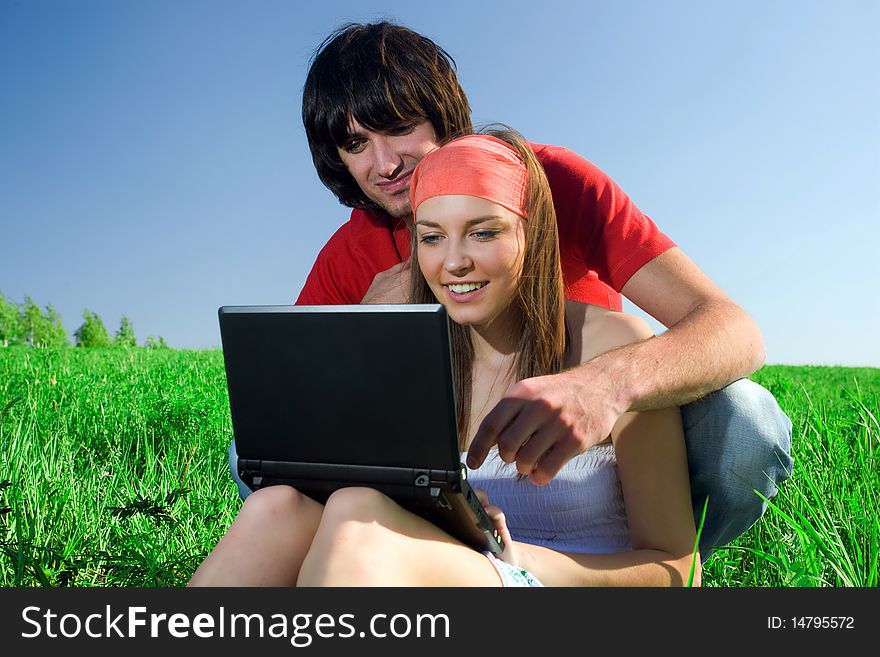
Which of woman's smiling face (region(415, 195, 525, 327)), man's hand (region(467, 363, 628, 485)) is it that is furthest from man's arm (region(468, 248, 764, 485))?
woman's smiling face (region(415, 195, 525, 327))

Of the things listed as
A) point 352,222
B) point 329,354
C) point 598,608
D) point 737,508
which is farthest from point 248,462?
point 352,222

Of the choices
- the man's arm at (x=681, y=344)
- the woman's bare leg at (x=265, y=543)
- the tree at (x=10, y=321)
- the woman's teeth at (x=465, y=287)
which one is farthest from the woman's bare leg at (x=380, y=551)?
the tree at (x=10, y=321)

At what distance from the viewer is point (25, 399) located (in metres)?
4.96

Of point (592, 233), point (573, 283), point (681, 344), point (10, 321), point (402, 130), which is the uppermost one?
point (10, 321)

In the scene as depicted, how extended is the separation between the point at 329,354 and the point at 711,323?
124 centimetres

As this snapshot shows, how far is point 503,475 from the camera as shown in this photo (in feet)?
7.69

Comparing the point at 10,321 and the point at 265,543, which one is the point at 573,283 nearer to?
the point at 265,543

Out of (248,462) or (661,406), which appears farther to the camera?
(661,406)

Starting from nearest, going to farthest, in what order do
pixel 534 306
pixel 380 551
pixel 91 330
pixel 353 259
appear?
pixel 380 551 < pixel 534 306 < pixel 353 259 < pixel 91 330

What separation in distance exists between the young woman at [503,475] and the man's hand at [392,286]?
0.26 meters

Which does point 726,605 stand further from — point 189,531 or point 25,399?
point 25,399

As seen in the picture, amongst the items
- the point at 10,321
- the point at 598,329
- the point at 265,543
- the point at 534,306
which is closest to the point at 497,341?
the point at 534,306

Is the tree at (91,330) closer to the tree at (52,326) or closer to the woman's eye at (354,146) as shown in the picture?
the tree at (52,326)

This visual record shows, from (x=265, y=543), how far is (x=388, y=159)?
6.60 ft
